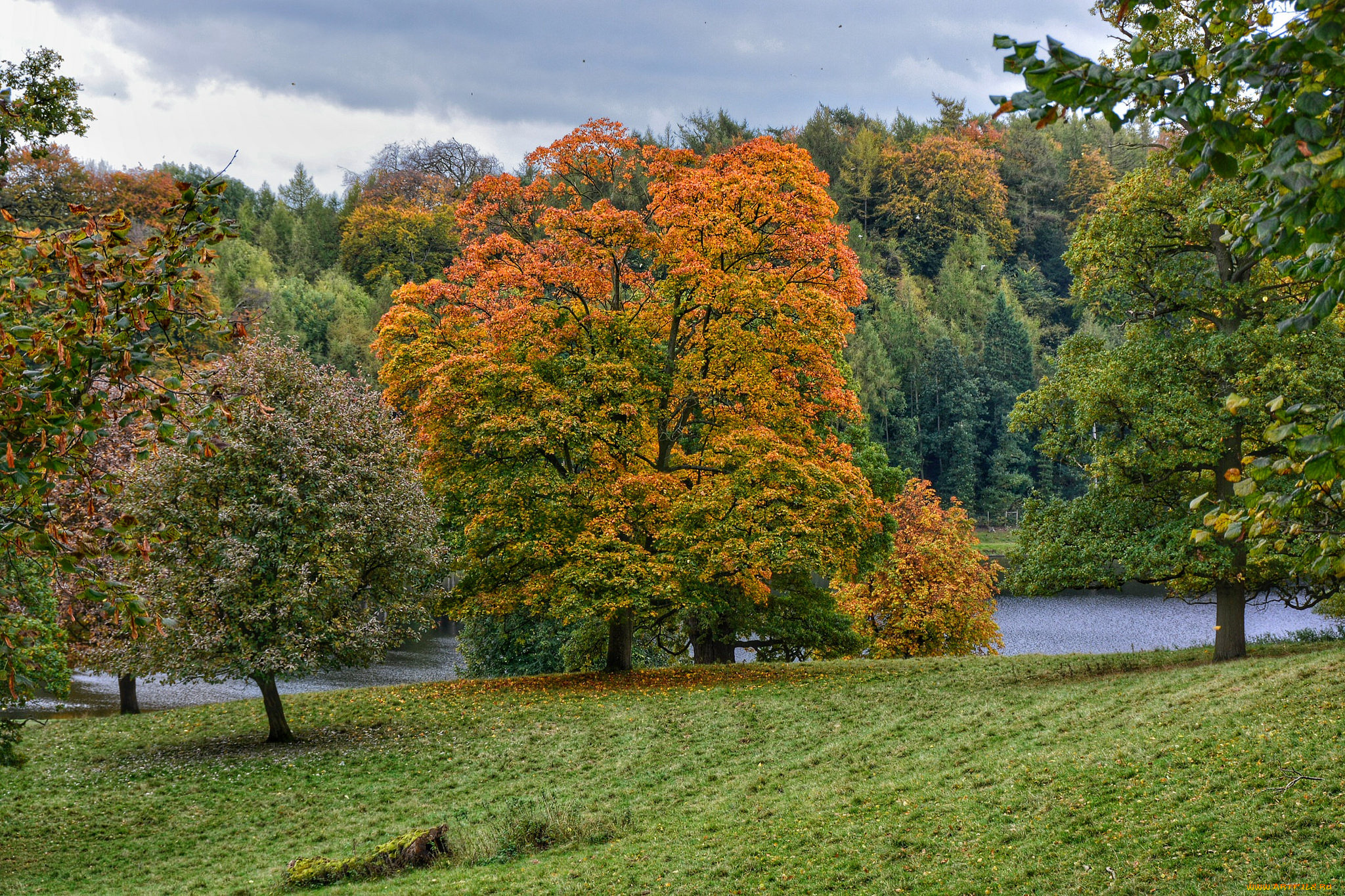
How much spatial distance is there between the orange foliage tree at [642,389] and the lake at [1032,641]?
520 inches

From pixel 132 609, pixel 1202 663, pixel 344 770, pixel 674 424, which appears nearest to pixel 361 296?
pixel 674 424

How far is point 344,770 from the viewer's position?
17562 millimetres

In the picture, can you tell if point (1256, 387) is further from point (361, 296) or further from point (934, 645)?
point (361, 296)

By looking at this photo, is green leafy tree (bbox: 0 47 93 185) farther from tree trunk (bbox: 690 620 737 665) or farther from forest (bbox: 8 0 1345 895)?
tree trunk (bbox: 690 620 737 665)

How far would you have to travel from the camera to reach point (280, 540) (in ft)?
59.9

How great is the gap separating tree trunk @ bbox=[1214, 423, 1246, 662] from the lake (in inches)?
477

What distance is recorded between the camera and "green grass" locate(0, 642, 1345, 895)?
9.78m

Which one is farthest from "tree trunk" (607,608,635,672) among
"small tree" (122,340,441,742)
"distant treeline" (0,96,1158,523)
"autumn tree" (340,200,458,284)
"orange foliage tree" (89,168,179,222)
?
"autumn tree" (340,200,458,284)

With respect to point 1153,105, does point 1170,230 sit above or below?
above

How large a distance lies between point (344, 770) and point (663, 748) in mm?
6155

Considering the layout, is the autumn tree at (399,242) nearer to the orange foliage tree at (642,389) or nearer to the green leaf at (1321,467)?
the orange foliage tree at (642,389)

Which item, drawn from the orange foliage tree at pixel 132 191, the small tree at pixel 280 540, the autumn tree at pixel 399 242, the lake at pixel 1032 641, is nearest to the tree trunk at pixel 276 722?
the small tree at pixel 280 540

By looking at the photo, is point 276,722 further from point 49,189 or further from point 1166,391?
point 49,189

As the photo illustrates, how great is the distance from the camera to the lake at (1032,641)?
34438 mm
